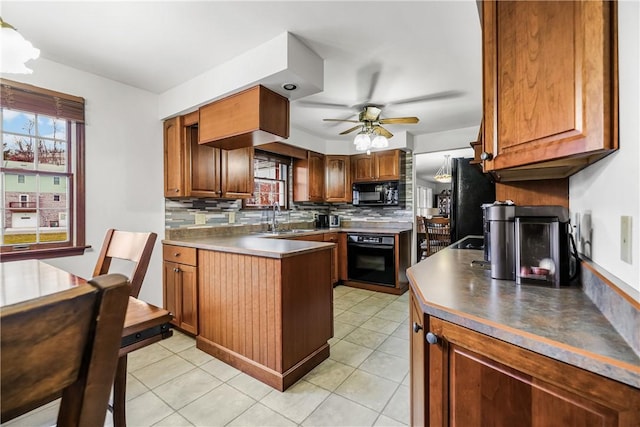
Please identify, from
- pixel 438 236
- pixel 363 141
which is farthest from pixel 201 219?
pixel 438 236

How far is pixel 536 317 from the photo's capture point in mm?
773

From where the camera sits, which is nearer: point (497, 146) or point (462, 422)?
point (462, 422)

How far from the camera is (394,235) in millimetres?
3855

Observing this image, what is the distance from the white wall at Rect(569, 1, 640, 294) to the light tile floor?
1291 mm

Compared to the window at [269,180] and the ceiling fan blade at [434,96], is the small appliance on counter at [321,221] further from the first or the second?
the ceiling fan blade at [434,96]

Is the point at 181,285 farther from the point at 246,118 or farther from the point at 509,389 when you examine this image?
the point at 509,389

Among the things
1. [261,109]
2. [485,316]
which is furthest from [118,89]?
[485,316]

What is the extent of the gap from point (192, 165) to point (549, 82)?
8.90ft

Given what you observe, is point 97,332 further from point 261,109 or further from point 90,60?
point 90,60

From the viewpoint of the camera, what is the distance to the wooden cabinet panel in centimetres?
57

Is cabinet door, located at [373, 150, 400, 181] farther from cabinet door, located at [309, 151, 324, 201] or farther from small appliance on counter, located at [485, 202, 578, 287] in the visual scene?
small appliance on counter, located at [485, 202, 578, 287]

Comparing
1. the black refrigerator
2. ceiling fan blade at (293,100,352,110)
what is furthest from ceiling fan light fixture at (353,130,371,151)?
the black refrigerator

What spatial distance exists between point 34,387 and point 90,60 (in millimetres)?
2681

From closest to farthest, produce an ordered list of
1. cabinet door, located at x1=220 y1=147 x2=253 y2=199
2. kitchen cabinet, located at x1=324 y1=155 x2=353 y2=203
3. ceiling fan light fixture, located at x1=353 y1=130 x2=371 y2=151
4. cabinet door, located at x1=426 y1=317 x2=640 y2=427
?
cabinet door, located at x1=426 y1=317 x2=640 y2=427, ceiling fan light fixture, located at x1=353 y1=130 x2=371 y2=151, cabinet door, located at x1=220 y1=147 x2=253 y2=199, kitchen cabinet, located at x1=324 y1=155 x2=353 y2=203
